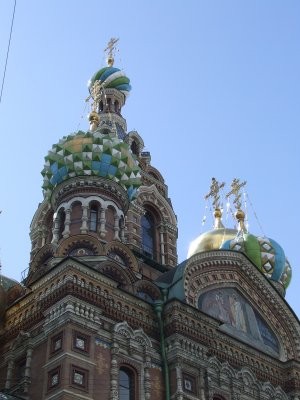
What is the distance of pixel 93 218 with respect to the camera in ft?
45.6

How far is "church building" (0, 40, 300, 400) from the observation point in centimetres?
1036

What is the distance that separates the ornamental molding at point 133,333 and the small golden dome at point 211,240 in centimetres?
697

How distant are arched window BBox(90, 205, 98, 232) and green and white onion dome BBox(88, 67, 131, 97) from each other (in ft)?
22.0

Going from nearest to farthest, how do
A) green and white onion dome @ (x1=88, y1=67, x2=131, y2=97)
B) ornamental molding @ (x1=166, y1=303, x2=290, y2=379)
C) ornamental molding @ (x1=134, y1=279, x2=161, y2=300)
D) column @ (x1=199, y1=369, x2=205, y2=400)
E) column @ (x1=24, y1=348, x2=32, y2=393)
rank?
1. column @ (x1=24, y1=348, x2=32, y2=393)
2. column @ (x1=199, y1=369, x2=205, y2=400)
3. ornamental molding @ (x1=166, y1=303, x2=290, y2=379)
4. ornamental molding @ (x1=134, y1=279, x2=161, y2=300)
5. green and white onion dome @ (x1=88, y1=67, x2=131, y2=97)

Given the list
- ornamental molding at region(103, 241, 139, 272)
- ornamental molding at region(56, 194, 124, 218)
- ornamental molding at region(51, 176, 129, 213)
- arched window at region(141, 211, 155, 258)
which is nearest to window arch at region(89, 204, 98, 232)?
ornamental molding at region(56, 194, 124, 218)

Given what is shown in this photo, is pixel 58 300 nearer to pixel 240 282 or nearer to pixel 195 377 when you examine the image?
pixel 195 377

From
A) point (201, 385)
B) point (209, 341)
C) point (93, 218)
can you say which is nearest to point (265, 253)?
point (93, 218)

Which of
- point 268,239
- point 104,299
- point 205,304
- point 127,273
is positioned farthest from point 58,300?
point 268,239

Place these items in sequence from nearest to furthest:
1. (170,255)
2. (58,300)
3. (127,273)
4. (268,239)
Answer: (58,300)
(127,273)
(170,255)
(268,239)

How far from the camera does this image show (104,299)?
11.0 metres

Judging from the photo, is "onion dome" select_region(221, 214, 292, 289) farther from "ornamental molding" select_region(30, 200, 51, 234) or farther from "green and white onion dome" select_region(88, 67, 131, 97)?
"green and white onion dome" select_region(88, 67, 131, 97)

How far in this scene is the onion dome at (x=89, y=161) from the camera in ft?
46.0

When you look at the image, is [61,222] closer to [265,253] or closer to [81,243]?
[81,243]

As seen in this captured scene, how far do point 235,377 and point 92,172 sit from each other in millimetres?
4493
